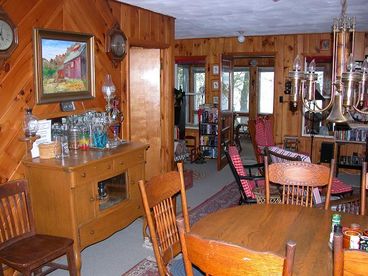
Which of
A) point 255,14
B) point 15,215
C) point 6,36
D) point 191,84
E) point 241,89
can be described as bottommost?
→ point 15,215

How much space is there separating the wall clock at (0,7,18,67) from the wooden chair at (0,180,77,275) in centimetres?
94

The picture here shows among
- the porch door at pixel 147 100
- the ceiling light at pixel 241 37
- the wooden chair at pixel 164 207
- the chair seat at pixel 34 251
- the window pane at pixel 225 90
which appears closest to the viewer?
the wooden chair at pixel 164 207

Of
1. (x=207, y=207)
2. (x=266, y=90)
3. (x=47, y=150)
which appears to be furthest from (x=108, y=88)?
(x=266, y=90)

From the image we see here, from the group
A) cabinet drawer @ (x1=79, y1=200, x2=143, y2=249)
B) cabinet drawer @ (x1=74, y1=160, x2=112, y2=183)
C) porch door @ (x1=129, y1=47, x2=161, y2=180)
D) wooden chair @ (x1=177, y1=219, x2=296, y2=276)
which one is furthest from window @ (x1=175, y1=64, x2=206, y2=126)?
wooden chair @ (x1=177, y1=219, x2=296, y2=276)

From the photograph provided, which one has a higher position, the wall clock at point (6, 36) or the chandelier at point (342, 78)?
the wall clock at point (6, 36)

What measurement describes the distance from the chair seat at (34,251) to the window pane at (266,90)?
9.06 m

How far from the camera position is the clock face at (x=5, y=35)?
2.85 meters

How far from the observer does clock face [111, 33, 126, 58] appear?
13.0 feet

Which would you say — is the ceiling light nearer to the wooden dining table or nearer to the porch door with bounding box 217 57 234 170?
the porch door with bounding box 217 57 234 170

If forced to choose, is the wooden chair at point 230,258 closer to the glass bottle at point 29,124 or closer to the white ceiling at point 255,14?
the glass bottle at point 29,124

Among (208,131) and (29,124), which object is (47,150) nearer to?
(29,124)

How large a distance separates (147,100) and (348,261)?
13.3 ft

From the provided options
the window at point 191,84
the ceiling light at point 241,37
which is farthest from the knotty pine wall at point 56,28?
the window at point 191,84

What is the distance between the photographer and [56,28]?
133 inches
